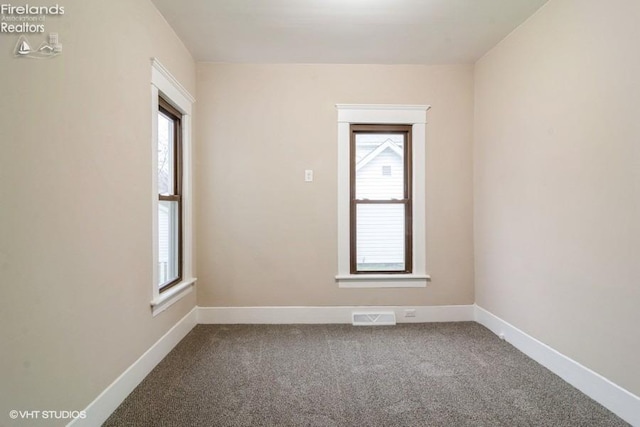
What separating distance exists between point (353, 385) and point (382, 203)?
1.95 m

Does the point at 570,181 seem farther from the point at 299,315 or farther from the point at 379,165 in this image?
the point at 299,315

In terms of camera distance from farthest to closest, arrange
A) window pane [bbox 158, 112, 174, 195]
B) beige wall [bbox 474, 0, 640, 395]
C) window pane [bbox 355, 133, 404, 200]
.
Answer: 1. window pane [bbox 355, 133, 404, 200]
2. window pane [bbox 158, 112, 174, 195]
3. beige wall [bbox 474, 0, 640, 395]

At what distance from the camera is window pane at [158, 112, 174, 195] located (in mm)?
2908

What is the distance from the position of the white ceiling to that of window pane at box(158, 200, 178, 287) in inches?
60.2

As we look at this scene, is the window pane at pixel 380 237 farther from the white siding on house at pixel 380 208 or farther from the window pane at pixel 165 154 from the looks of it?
the window pane at pixel 165 154

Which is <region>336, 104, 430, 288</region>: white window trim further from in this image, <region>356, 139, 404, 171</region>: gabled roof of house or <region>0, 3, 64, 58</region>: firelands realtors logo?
<region>0, 3, 64, 58</region>: firelands realtors logo

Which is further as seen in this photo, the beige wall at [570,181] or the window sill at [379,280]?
the window sill at [379,280]

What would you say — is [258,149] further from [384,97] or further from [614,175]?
[614,175]

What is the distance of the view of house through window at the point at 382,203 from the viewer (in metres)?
3.65

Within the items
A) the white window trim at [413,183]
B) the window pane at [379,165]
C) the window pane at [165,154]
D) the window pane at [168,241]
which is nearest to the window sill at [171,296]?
the window pane at [168,241]

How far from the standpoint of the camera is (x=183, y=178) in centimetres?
324

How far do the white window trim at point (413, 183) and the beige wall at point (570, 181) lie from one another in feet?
2.16

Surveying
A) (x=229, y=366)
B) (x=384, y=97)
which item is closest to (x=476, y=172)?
(x=384, y=97)

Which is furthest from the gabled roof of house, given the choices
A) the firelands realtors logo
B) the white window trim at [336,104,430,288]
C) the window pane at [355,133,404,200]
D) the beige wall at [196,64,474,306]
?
the firelands realtors logo
